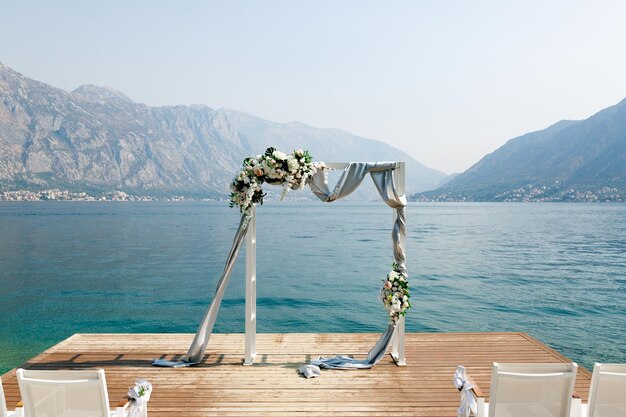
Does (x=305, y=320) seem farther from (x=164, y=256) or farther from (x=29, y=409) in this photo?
(x=164, y=256)

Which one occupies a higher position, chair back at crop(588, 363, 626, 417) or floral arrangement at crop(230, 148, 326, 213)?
floral arrangement at crop(230, 148, 326, 213)

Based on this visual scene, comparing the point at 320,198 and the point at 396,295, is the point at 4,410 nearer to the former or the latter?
the point at 320,198

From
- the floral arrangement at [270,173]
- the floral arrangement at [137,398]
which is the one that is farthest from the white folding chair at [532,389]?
the floral arrangement at [270,173]

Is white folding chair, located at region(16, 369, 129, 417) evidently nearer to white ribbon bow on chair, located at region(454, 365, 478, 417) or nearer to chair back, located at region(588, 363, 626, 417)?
white ribbon bow on chair, located at region(454, 365, 478, 417)

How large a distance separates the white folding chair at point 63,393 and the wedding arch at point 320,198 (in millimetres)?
3274

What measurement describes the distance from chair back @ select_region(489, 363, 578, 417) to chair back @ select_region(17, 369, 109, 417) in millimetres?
3304

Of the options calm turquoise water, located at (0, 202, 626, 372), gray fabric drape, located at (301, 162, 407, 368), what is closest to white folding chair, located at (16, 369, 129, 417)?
gray fabric drape, located at (301, 162, 407, 368)

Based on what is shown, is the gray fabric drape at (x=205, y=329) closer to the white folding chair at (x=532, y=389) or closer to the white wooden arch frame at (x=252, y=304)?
the white wooden arch frame at (x=252, y=304)

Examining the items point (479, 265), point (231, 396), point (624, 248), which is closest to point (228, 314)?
point (231, 396)

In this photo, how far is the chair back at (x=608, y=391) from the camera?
388cm

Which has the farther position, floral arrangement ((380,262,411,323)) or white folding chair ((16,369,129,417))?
floral arrangement ((380,262,411,323))

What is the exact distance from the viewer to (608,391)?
13.1 feet

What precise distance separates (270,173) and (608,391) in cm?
495

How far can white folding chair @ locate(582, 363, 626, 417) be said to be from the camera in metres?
3.88
